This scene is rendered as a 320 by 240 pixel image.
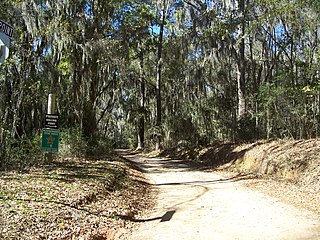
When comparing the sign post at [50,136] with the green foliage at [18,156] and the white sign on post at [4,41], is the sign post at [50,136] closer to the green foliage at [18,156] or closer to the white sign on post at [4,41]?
the green foliage at [18,156]

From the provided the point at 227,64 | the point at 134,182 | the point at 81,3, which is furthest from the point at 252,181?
the point at 227,64

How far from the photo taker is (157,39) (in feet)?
80.7

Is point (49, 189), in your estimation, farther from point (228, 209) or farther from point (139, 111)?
point (139, 111)

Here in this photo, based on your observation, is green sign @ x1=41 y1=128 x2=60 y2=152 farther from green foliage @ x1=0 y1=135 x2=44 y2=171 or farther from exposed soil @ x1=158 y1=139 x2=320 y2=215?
exposed soil @ x1=158 y1=139 x2=320 y2=215

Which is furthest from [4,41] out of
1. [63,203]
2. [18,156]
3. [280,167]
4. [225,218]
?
[280,167]

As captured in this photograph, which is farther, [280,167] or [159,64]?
[159,64]

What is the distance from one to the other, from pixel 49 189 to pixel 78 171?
2535mm

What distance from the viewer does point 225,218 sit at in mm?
5352

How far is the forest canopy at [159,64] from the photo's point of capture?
1080 cm

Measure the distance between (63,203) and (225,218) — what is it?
2.81 m

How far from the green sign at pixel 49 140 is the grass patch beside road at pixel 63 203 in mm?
700

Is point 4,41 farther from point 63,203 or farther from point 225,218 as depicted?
point 225,218

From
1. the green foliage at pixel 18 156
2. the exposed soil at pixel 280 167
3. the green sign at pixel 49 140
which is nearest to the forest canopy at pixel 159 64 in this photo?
the green foliage at pixel 18 156

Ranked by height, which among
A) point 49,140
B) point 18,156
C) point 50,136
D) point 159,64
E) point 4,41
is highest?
point 159,64
